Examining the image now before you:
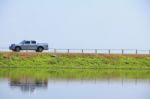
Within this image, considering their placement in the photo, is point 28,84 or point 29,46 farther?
point 29,46

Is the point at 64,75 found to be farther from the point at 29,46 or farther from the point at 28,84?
the point at 29,46

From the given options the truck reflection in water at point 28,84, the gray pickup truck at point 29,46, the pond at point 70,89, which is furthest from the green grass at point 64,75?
the gray pickup truck at point 29,46

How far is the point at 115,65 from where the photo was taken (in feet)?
232

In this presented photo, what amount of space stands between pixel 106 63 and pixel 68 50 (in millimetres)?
7205

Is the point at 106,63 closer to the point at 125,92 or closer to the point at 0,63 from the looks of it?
the point at 0,63

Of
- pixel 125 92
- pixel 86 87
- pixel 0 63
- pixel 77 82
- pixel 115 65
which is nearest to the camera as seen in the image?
pixel 125 92

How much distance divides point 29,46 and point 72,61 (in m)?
6.91

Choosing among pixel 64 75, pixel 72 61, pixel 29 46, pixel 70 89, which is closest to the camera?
pixel 70 89

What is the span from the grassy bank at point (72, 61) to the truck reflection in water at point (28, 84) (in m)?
22.6

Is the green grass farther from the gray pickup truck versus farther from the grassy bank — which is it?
the gray pickup truck

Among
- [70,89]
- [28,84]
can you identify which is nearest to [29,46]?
[28,84]

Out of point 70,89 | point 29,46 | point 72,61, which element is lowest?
point 70,89

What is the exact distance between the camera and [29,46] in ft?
240

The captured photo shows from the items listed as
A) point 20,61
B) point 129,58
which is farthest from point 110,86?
point 129,58
